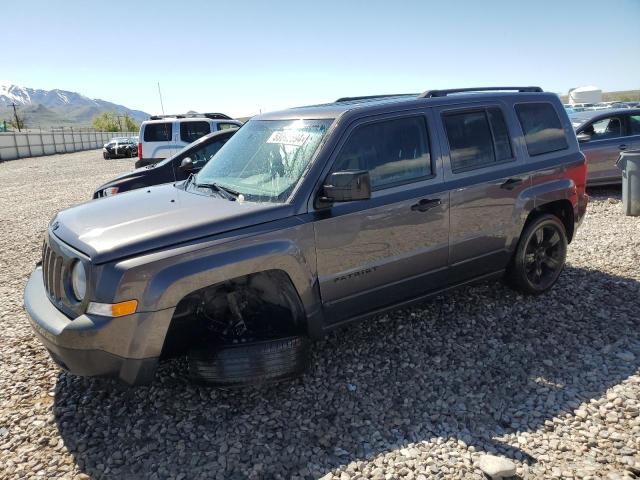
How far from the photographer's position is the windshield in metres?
3.36

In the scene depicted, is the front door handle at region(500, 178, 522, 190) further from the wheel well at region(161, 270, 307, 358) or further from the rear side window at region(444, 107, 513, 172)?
the wheel well at region(161, 270, 307, 358)

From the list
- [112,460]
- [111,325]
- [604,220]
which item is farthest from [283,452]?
[604,220]

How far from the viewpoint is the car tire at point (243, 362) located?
304 cm

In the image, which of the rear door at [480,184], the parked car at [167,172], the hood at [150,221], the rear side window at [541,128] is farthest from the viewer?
the parked car at [167,172]

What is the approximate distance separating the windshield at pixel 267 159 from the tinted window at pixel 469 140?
111cm

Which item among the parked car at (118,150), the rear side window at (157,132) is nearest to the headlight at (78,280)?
the rear side window at (157,132)

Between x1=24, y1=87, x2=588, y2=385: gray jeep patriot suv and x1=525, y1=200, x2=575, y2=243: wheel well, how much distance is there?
0.30ft

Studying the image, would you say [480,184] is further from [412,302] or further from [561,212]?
[561,212]

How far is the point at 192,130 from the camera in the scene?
45.2 feet

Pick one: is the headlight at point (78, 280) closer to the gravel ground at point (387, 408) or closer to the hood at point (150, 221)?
the hood at point (150, 221)

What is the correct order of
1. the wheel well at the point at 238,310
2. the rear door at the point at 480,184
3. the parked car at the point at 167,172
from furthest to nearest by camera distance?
the parked car at the point at 167,172, the rear door at the point at 480,184, the wheel well at the point at 238,310

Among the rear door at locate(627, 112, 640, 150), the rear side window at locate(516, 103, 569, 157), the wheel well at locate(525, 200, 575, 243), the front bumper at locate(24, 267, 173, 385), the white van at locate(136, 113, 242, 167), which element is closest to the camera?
the front bumper at locate(24, 267, 173, 385)

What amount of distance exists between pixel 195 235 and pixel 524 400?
2383mm

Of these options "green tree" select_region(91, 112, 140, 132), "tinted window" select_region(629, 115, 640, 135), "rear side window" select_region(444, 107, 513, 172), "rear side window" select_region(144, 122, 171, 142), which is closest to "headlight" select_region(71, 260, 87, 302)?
"rear side window" select_region(444, 107, 513, 172)
